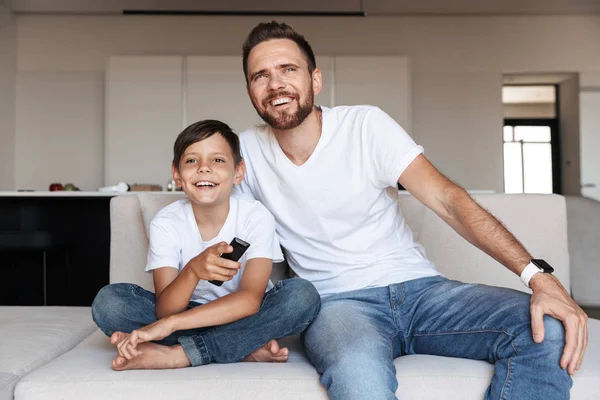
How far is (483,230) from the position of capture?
1388mm

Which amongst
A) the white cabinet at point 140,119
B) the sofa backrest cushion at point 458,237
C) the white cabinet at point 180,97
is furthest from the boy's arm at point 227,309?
the white cabinet at point 140,119

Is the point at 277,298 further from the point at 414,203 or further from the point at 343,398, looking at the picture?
the point at 414,203

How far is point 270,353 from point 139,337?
0.97ft

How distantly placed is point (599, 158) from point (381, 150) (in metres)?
6.72

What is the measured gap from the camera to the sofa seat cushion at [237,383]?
1.21m

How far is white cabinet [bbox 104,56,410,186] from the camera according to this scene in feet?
21.3

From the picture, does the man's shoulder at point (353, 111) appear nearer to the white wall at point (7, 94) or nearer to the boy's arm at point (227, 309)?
the boy's arm at point (227, 309)

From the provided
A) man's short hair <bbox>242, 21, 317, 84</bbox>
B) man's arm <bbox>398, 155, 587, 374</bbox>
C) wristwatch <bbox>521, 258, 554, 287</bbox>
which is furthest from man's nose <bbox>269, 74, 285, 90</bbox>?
wristwatch <bbox>521, 258, 554, 287</bbox>

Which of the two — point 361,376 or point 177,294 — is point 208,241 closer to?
A: point 177,294

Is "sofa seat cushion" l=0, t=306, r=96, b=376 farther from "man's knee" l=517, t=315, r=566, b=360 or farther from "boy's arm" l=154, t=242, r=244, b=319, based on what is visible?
"man's knee" l=517, t=315, r=566, b=360

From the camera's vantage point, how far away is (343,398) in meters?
1.13

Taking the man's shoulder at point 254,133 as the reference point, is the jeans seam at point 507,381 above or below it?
below

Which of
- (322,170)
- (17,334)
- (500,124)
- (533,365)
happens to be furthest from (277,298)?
(500,124)

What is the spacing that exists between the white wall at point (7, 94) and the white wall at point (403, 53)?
0.10 meters
